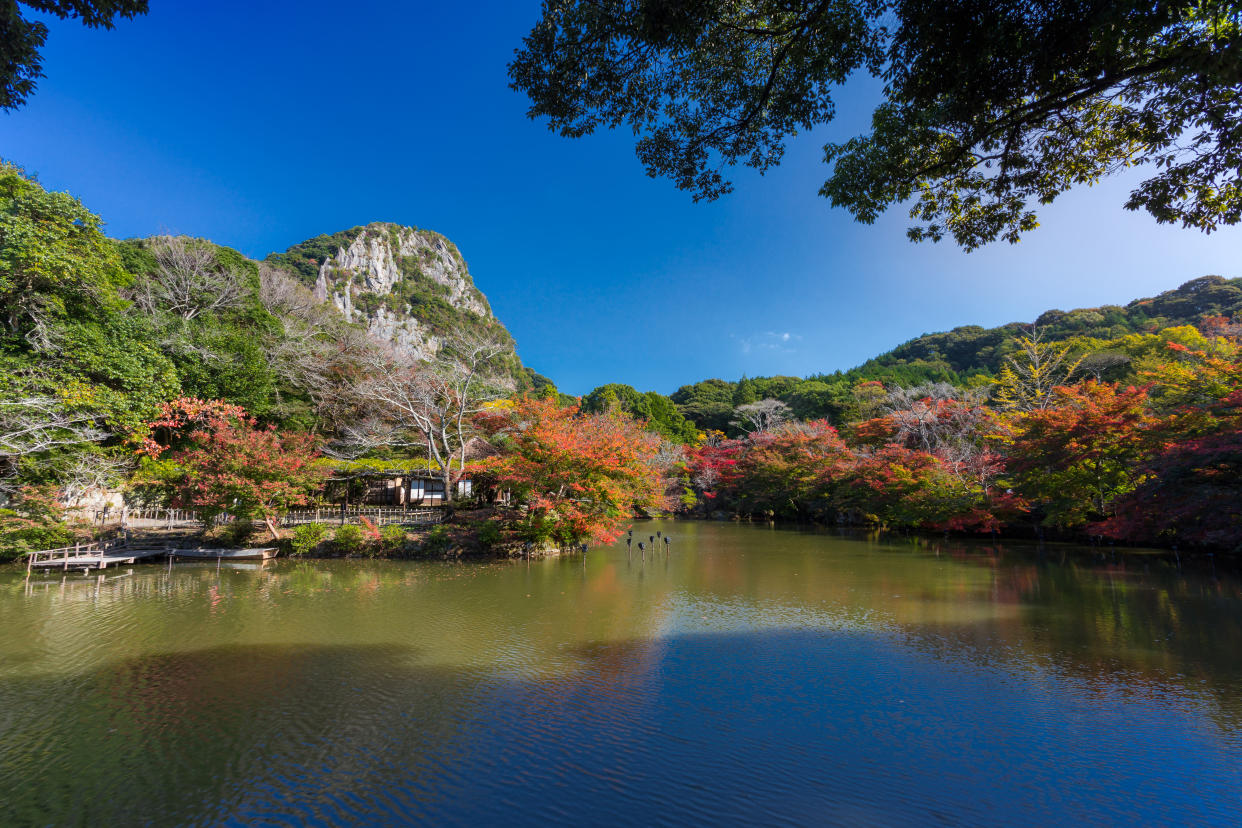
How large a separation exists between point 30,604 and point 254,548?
540cm

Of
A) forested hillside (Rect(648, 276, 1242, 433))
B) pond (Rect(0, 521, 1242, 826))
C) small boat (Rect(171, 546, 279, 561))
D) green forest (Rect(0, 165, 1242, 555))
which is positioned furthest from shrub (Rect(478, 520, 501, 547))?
forested hillside (Rect(648, 276, 1242, 433))

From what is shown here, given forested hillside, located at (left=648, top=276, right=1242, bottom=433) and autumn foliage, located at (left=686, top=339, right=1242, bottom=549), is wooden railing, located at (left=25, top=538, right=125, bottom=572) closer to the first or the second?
autumn foliage, located at (left=686, top=339, right=1242, bottom=549)

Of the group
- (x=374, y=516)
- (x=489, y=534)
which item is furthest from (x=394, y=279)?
(x=489, y=534)

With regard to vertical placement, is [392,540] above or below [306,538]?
below

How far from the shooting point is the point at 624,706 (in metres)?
5.33

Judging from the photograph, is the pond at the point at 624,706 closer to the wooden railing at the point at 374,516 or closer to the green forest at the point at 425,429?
the green forest at the point at 425,429

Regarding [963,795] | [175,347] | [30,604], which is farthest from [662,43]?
[175,347]

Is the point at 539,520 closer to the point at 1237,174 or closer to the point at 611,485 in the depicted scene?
the point at 611,485

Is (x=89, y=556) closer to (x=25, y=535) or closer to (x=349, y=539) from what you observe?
(x=25, y=535)

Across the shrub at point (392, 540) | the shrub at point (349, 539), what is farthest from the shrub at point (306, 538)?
the shrub at point (392, 540)

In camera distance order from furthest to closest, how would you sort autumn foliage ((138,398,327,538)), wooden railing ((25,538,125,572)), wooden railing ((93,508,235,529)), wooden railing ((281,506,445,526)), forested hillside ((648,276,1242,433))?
forested hillside ((648,276,1242,433)) < wooden railing ((281,506,445,526)) < wooden railing ((93,508,235,529)) < autumn foliage ((138,398,327,538)) < wooden railing ((25,538,125,572))

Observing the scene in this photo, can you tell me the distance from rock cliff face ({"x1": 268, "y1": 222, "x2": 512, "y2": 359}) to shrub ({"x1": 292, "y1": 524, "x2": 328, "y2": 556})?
3181 centimetres

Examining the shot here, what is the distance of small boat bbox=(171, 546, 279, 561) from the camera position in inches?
547

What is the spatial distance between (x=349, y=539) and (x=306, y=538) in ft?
3.87
